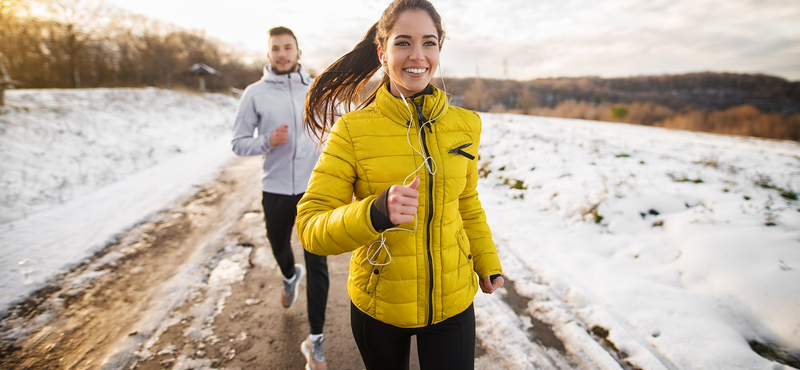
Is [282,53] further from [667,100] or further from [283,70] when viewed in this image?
[667,100]

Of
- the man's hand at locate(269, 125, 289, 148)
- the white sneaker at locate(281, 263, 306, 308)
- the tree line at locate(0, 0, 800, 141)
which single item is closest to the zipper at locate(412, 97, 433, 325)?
the tree line at locate(0, 0, 800, 141)

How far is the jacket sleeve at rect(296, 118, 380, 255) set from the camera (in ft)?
3.36

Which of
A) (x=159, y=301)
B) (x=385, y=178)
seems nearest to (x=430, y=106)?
(x=385, y=178)

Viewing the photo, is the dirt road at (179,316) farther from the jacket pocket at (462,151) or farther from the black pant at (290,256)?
the jacket pocket at (462,151)

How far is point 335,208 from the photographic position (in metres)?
1.19

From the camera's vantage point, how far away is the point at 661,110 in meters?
29.6

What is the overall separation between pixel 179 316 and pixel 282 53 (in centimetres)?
242

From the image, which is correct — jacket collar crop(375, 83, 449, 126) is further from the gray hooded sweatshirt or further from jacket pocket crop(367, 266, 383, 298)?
the gray hooded sweatshirt

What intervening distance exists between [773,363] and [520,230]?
8.29 feet

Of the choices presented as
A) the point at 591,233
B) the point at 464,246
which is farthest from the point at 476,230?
the point at 591,233

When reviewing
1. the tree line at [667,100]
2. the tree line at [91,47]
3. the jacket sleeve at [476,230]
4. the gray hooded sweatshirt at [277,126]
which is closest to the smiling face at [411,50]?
the jacket sleeve at [476,230]

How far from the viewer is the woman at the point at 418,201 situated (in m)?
1.20

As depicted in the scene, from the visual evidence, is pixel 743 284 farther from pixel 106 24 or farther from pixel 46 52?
pixel 106 24

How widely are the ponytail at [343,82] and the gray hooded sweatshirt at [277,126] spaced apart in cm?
71
